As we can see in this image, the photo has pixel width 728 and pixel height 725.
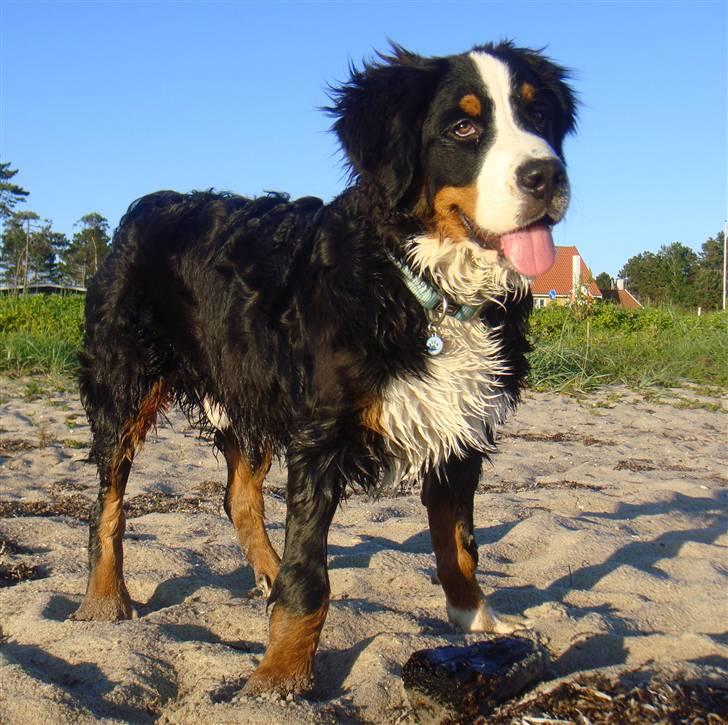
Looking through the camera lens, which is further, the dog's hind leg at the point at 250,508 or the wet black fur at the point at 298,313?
the dog's hind leg at the point at 250,508

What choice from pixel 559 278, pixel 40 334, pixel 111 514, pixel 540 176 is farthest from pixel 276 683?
pixel 559 278

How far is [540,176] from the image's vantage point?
2959 mm

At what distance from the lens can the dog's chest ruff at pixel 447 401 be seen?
303 cm

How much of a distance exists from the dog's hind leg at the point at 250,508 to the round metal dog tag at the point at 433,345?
1.60 metres

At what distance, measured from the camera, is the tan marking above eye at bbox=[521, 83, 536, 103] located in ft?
10.7

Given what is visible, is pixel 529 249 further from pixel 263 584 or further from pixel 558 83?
pixel 263 584

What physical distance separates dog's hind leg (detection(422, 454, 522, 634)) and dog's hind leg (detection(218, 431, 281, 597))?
3.15 feet

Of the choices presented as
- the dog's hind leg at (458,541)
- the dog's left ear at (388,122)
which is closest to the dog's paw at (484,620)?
the dog's hind leg at (458,541)

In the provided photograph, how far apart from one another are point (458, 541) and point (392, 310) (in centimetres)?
109

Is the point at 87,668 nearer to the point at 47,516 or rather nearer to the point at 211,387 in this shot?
the point at 211,387

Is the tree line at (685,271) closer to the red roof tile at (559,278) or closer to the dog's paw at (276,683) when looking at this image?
the red roof tile at (559,278)

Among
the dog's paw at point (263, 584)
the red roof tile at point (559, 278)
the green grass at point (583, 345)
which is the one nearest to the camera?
the dog's paw at point (263, 584)

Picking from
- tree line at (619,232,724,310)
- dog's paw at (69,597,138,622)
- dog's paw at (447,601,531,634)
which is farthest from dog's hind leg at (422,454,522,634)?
tree line at (619,232,724,310)

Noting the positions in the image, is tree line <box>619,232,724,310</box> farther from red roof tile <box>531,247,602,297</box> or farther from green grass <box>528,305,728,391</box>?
green grass <box>528,305,728,391</box>
